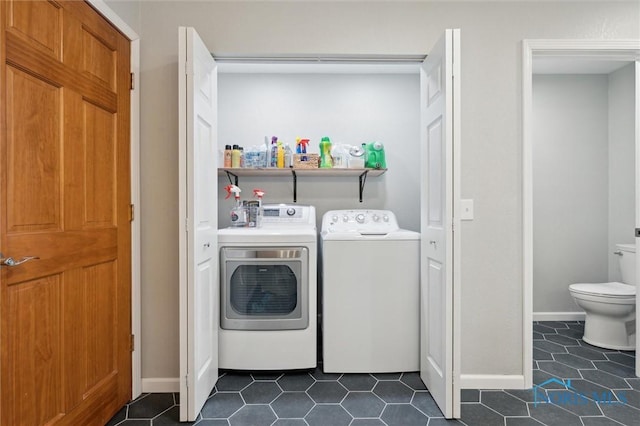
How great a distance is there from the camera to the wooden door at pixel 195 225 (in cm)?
180

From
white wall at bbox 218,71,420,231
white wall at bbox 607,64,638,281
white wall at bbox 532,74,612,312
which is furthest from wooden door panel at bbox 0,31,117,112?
white wall at bbox 607,64,638,281

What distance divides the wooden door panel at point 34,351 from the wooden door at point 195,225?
0.51 m

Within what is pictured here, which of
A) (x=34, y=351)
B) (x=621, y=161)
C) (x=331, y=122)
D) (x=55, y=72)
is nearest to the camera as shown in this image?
(x=34, y=351)

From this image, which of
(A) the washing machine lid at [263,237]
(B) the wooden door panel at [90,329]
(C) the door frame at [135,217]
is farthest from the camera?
(A) the washing machine lid at [263,237]

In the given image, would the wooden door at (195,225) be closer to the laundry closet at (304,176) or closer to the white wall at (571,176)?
the laundry closet at (304,176)

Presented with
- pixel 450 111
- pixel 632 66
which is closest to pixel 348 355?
pixel 450 111

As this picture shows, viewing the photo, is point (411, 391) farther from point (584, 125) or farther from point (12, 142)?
point (584, 125)

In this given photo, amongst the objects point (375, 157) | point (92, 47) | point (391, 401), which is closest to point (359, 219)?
point (375, 157)

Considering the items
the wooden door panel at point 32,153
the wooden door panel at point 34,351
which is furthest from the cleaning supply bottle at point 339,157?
the wooden door panel at point 34,351

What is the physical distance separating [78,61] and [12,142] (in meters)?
0.55

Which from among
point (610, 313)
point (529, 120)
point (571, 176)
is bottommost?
point (610, 313)

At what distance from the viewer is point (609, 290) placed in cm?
285

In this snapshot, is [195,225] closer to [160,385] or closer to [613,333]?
[160,385]

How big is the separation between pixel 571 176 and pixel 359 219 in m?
2.14
